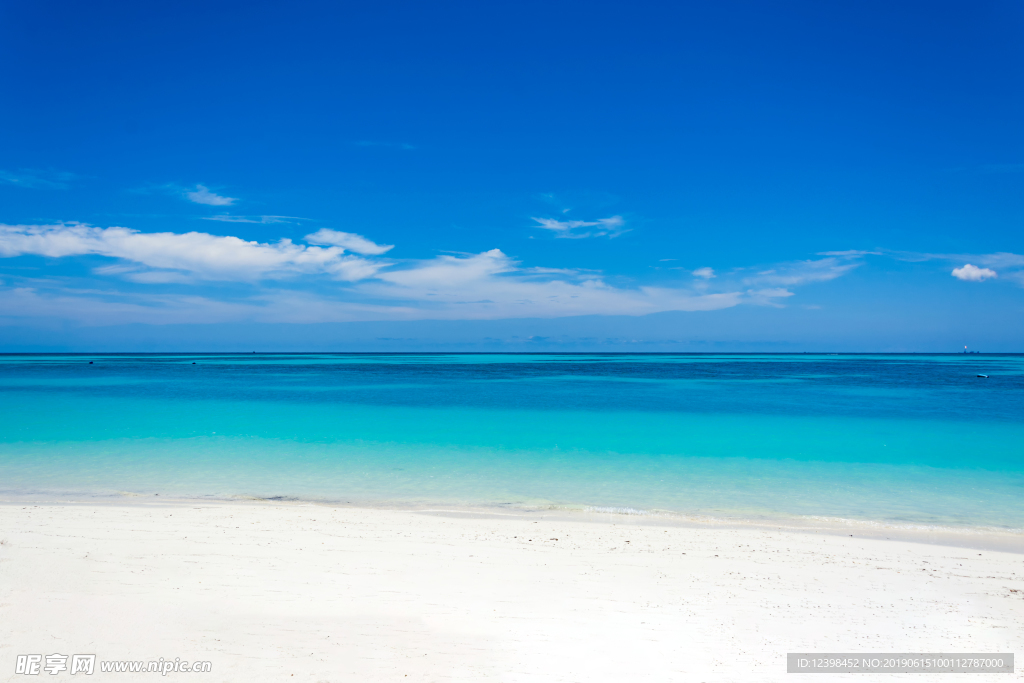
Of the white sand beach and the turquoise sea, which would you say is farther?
the turquoise sea

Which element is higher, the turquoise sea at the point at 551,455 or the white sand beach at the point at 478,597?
the white sand beach at the point at 478,597

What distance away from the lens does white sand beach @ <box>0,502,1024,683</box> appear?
12.2 feet

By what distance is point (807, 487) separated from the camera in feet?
32.1

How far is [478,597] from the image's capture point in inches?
188

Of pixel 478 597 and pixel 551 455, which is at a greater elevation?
pixel 478 597

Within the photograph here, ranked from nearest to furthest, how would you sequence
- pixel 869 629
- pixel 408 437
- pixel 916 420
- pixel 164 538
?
1. pixel 869 629
2. pixel 164 538
3. pixel 408 437
4. pixel 916 420

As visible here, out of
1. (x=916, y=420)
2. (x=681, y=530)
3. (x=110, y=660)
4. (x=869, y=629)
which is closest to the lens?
(x=110, y=660)

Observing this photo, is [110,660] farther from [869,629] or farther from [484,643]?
[869,629]

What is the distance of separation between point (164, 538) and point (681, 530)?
6232 mm

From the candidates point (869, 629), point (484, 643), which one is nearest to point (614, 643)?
point (484, 643)

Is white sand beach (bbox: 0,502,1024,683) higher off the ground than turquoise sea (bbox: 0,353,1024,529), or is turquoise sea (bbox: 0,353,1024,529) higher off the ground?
white sand beach (bbox: 0,502,1024,683)

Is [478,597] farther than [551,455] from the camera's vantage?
No

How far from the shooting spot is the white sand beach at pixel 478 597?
12.2ft

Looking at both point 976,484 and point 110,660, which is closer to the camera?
point 110,660
